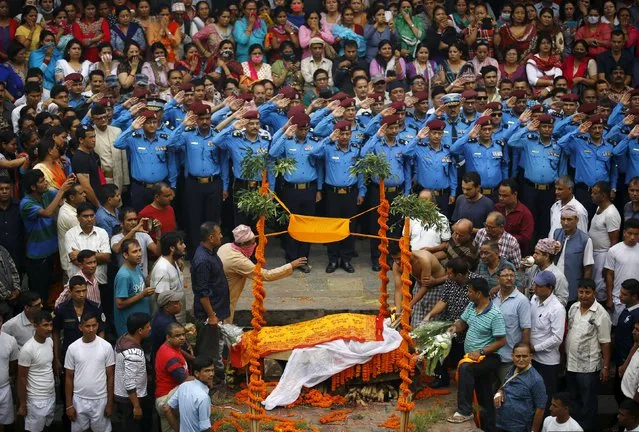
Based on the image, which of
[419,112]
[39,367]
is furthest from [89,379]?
[419,112]

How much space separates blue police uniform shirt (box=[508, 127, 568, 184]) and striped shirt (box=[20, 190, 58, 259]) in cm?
575

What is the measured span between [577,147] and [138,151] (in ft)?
17.9

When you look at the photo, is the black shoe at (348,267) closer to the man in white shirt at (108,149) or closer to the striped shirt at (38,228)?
Answer: the man in white shirt at (108,149)

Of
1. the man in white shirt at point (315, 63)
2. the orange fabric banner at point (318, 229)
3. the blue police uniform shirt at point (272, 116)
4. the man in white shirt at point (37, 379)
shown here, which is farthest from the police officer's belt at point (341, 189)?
the man in white shirt at point (37, 379)

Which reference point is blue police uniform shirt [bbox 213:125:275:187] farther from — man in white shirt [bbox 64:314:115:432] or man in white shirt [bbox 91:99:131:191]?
man in white shirt [bbox 64:314:115:432]

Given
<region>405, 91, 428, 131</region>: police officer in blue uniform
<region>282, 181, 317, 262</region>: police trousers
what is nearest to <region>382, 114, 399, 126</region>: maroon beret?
<region>405, 91, 428, 131</region>: police officer in blue uniform

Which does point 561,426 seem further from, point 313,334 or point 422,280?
point 313,334

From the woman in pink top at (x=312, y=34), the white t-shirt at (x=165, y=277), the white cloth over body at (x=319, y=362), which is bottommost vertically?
the white cloth over body at (x=319, y=362)

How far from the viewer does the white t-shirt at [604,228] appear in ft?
44.3

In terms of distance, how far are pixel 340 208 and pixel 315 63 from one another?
117 inches

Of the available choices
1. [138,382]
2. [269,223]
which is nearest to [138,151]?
[269,223]

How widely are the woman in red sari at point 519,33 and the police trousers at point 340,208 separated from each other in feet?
13.9

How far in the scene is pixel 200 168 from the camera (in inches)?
584

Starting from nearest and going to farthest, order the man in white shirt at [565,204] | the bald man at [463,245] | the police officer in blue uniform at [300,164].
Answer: the bald man at [463,245] → the man in white shirt at [565,204] → the police officer in blue uniform at [300,164]
